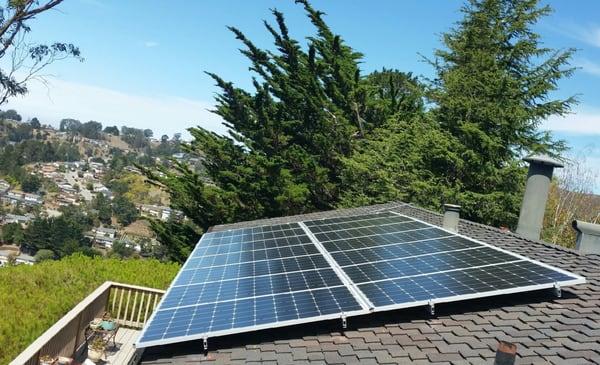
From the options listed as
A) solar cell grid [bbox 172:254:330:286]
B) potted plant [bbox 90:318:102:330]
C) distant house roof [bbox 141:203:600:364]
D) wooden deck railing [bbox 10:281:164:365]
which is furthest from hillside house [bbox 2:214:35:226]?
distant house roof [bbox 141:203:600:364]

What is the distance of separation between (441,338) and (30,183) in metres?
168

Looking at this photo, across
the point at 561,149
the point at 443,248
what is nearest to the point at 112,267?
the point at 443,248

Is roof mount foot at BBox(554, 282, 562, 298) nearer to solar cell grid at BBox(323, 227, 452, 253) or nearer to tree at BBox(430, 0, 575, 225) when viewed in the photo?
solar cell grid at BBox(323, 227, 452, 253)

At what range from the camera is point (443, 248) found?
7918mm

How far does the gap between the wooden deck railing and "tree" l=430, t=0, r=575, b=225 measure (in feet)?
53.7

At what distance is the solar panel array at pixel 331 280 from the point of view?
5.88m

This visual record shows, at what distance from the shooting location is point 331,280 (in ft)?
22.3

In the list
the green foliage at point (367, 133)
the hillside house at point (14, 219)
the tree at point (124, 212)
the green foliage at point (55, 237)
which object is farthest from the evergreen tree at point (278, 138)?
the tree at point (124, 212)

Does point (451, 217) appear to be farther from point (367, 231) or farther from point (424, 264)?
point (424, 264)

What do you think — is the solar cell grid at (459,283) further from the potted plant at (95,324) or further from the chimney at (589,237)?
the potted plant at (95,324)

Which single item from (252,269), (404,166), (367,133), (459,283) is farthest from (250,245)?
(367,133)

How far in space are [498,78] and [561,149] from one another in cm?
506

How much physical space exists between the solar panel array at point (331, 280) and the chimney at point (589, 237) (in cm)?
258

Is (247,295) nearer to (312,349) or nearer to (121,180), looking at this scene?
(312,349)
